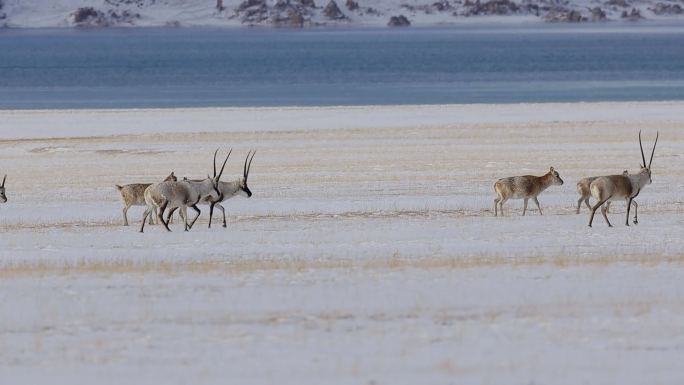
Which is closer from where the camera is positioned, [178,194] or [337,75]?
[178,194]

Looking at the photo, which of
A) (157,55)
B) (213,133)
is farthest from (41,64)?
(213,133)

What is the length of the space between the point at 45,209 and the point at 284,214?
4.54 metres

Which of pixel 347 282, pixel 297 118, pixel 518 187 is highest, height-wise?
pixel 347 282

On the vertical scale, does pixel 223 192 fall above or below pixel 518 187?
above

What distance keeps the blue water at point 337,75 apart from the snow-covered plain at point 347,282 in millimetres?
39650

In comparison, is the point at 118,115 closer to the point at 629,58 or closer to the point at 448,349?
the point at 448,349

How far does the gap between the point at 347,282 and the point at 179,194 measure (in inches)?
197

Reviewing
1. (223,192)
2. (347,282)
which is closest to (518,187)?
(223,192)

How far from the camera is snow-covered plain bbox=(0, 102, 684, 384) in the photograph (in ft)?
40.5

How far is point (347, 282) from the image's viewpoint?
16.1 meters

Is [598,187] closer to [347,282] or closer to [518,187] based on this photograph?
[518,187]

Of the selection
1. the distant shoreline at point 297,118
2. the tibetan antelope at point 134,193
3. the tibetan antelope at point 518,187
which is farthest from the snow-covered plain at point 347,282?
the distant shoreline at point 297,118

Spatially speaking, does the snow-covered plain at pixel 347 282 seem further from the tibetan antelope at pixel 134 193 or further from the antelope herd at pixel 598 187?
the tibetan antelope at pixel 134 193

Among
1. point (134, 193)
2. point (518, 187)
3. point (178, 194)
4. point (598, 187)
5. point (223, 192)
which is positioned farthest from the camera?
point (518, 187)
